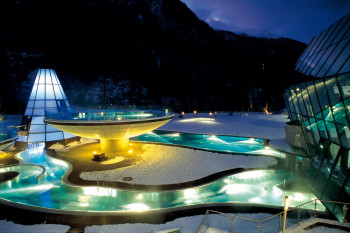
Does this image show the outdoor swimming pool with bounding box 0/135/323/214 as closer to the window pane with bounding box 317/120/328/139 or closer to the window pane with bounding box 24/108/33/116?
the window pane with bounding box 317/120/328/139

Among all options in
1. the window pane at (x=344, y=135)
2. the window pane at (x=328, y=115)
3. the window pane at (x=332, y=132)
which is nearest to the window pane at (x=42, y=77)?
the window pane at (x=328, y=115)

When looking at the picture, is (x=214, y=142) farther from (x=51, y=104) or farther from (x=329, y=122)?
(x=51, y=104)

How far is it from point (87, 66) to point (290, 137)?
60.4 m

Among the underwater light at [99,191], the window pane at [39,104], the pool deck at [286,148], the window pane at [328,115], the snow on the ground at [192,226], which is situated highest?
the window pane at [39,104]

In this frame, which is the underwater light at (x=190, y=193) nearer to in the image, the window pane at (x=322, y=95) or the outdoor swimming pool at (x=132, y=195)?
the outdoor swimming pool at (x=132, y=195)

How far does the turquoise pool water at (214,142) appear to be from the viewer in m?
20.7

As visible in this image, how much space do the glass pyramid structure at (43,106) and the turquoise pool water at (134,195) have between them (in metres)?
7.98

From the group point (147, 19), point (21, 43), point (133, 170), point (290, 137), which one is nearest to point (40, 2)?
point (21, 43)

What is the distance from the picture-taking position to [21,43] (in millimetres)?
51250

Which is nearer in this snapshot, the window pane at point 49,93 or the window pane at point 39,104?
the window pane at point 39,104

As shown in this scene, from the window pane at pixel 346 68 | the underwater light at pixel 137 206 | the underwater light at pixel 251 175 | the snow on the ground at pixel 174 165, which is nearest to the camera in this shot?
the window pane at pixel 346 68

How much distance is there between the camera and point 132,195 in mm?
10891

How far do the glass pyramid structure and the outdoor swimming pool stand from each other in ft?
26.5

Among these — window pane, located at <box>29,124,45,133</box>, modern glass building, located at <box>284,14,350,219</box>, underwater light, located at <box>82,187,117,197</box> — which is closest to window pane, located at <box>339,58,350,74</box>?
modern glass building, located at <box>284,14,350,219</box>
